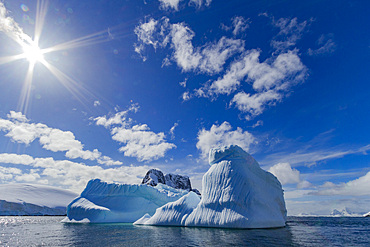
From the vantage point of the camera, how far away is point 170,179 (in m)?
81.8

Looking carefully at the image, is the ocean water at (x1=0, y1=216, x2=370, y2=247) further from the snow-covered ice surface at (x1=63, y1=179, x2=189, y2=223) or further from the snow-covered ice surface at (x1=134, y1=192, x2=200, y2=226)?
the snow-covered ice surface at (x1=63, y1=179, x2=189, y2=223)

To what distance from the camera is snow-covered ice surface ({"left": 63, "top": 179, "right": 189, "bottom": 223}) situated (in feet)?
79.2

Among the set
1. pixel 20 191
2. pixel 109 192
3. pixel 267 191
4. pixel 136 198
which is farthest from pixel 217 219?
pixel 20 191

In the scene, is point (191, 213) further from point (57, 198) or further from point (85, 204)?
point (57, 198)

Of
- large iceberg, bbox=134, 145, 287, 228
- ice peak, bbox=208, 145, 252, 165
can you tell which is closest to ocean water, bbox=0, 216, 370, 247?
large iceberg, bbox=134, 145, 287, 228

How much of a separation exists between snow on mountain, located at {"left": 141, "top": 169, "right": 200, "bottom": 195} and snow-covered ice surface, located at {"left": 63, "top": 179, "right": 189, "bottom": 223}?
145ft

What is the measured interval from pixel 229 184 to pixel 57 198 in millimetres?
105105

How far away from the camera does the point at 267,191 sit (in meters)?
17.4

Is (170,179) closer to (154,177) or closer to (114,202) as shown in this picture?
(154,177)

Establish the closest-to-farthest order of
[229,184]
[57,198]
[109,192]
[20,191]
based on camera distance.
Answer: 1. [229,184]
2. [109,192]
3. [20,191]
4. [57,198]

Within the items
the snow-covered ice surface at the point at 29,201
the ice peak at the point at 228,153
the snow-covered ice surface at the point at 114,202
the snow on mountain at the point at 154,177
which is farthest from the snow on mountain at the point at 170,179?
the ice peak at the point at 228,153

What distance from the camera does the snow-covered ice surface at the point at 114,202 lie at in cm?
2412

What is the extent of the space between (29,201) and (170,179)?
52.2 m

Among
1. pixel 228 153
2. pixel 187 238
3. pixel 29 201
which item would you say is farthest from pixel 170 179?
pixel 187 238
